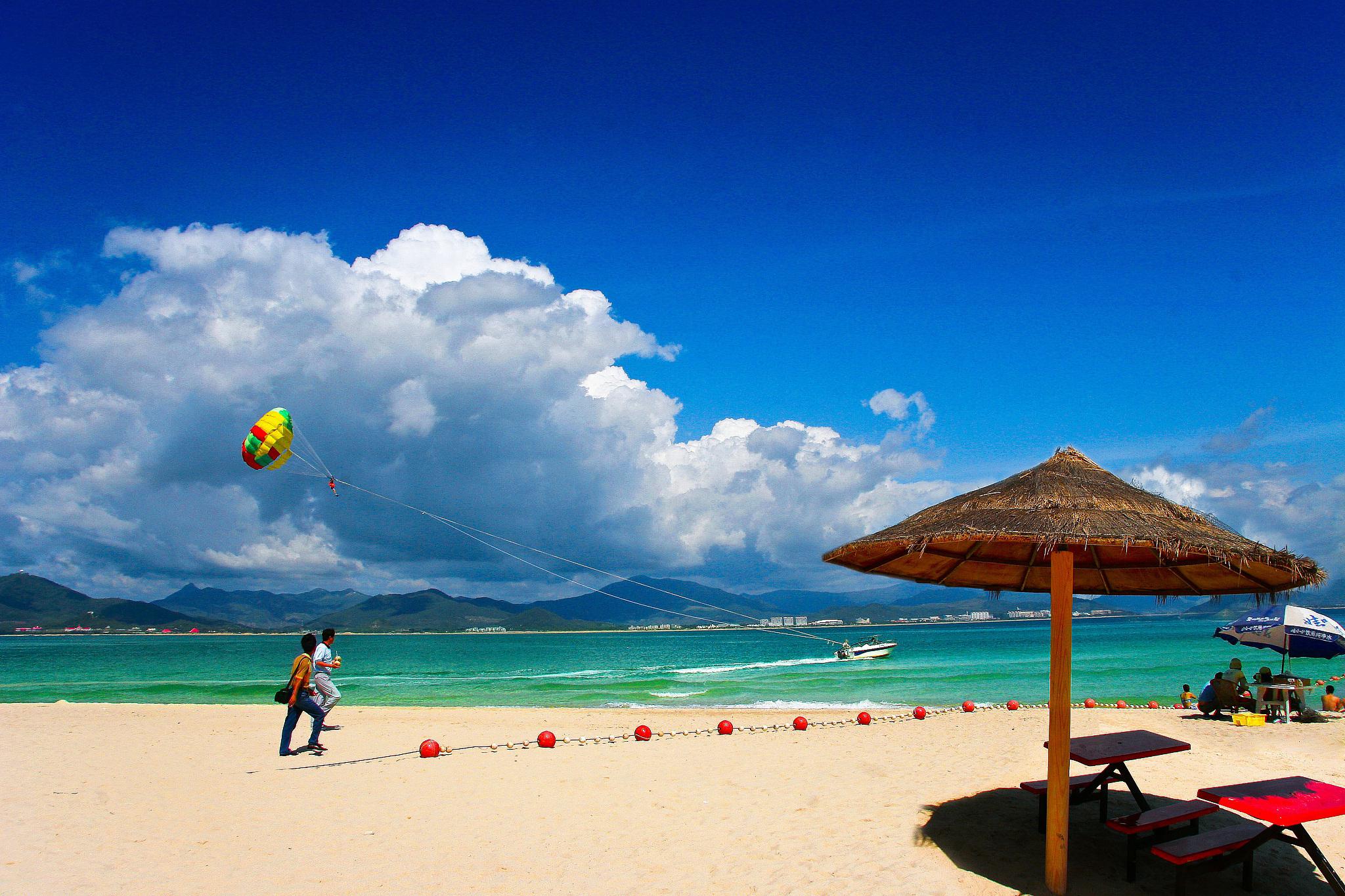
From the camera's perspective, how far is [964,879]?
204 inches

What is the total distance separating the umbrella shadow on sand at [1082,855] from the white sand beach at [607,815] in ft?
0.07

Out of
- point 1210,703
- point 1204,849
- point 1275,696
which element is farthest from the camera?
point 1210,703

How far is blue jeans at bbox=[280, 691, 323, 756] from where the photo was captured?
992cm

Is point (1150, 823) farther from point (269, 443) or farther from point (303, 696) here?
point (269, 443)

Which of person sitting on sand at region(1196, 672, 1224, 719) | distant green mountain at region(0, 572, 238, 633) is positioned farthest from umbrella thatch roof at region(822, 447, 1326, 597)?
distant green mountain at region(0, 572, 238, 633)

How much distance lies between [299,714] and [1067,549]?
908cm

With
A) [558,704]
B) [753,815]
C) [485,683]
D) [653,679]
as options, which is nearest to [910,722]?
[753,815]

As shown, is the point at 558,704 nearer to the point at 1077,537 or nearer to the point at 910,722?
the point at 910,722

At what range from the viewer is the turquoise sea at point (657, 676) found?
2619cm

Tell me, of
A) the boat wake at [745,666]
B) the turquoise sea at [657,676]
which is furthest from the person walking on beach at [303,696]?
the boat wake at [745,666]

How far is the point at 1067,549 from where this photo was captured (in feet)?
16.4

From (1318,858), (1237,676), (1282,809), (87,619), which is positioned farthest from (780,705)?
(87,619)

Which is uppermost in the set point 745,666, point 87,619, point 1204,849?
point 1204,849

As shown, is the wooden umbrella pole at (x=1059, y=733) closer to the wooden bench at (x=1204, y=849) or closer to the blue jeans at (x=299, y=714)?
the wooden bench at (x=1204, y=849)
